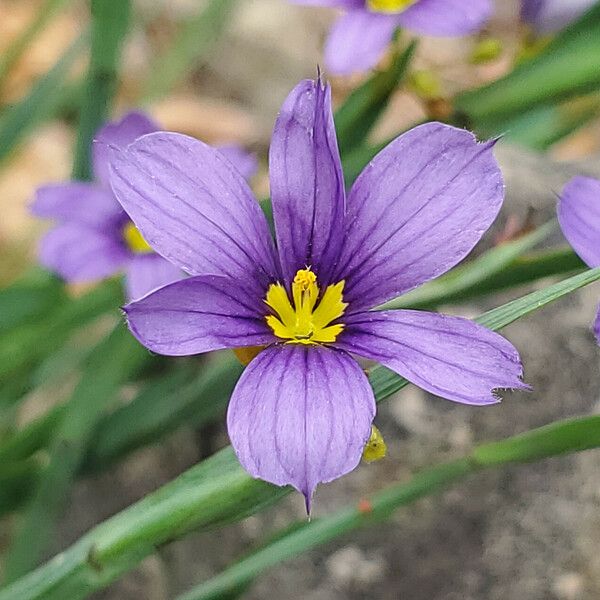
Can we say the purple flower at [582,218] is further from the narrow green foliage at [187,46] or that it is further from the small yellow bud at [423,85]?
the narrow green foliage at [187,46]

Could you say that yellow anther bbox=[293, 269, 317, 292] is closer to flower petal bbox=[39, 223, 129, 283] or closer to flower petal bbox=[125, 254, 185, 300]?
flower petal bbox=[125, 254, 185, 300]

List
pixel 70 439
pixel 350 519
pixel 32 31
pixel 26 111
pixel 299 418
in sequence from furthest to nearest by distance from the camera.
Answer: pixel 32 31, pixel 26 111, pixel 70 439, pixel 350 519, pixel 299 418

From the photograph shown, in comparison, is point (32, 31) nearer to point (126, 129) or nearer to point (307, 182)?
point (126, 129)

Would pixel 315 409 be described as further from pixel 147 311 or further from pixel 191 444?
pixel 191 444

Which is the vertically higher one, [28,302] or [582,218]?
[582,218]

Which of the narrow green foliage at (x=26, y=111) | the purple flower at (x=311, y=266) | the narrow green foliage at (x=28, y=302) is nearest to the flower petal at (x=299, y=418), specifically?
the purple flower at (x=311, y=266)

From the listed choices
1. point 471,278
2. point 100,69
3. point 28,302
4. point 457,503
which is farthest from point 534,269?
point 28,302

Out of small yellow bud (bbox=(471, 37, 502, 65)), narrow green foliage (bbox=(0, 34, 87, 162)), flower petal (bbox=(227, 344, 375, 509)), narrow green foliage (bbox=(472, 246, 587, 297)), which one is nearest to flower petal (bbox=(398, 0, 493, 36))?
small yellow bud (bbox=(471, 37, 502, 65))
